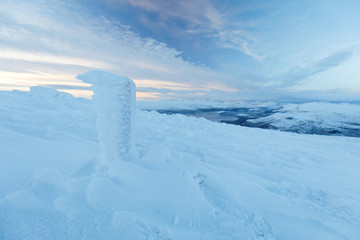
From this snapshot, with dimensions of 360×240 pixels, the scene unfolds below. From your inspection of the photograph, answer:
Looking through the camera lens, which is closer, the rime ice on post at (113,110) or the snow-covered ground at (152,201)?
the snow-covered ground at (152,201)

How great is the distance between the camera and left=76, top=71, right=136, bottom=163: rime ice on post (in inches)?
106

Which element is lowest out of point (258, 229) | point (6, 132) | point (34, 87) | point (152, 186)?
point (258, 229)

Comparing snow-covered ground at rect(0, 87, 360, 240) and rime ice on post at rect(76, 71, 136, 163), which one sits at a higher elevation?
rime ice on post at rect(76, 71, 136, 163)

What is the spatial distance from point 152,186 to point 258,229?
153cm

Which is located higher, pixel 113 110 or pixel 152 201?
pixel 113 110

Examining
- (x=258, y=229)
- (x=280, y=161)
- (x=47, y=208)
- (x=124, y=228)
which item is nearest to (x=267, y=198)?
(x=258, y=229)

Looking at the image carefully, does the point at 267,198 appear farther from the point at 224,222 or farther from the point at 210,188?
the point at 224,222

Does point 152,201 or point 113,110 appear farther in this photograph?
point 113,110

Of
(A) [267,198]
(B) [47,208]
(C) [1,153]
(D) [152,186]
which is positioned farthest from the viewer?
(C) [1,153]

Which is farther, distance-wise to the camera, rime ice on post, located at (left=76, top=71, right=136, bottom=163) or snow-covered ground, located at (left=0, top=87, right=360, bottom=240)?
rime ice on post, located at (left=76, top=71, right=136, bottom=163)

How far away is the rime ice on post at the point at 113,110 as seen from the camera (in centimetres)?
269

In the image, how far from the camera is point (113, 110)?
110 inches

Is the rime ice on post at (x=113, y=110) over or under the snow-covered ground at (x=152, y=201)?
over

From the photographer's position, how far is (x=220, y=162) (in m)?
4.32
